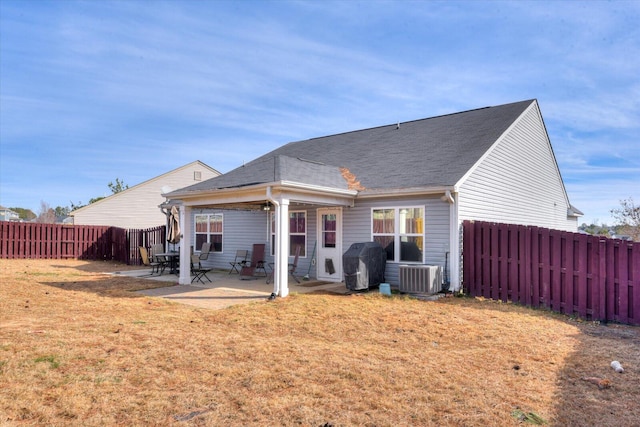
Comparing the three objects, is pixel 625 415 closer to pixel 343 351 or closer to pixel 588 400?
pixel 588 400

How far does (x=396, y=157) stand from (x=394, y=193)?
8.83ft

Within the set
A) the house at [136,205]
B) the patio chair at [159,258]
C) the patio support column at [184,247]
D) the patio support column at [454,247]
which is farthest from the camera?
the house at [136,205]

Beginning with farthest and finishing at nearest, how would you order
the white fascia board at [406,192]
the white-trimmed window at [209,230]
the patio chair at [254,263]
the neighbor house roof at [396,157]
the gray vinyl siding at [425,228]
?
1. the white-trimmed window at [209,230]
2. the patio chair at [254,263]
3. the neighbor house roof at [396,157]
4. the gray vinyl siding at [425,228]
5. the white fascia board at [406,192]

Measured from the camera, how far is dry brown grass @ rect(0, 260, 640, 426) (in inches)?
133

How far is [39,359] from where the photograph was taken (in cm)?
459

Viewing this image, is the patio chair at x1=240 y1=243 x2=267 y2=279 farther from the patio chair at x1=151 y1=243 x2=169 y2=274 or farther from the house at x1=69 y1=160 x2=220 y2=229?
the house at x1=69 y1=160 x2=220 y2=229

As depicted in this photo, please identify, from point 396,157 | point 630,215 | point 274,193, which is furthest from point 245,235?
point 630,215

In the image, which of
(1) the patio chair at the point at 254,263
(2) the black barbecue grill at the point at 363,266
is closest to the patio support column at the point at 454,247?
(2) the black barbecue grill at the point at 363,266

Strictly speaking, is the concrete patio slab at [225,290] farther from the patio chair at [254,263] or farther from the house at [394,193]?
the house at [394,193]

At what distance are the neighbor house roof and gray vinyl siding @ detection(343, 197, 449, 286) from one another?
56 centimetres

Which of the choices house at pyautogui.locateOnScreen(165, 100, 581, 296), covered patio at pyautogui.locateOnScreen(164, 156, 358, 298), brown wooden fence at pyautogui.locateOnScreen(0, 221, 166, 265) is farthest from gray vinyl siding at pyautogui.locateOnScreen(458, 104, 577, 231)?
brown wooden fence at pyautogui.locateOnScreen(0, 221, 166, 265)

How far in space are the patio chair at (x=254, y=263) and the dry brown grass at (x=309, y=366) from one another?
478 cm

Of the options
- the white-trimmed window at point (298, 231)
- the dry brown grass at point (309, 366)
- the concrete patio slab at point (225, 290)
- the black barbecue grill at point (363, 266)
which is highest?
the white-trimmed window at point (298, 231)

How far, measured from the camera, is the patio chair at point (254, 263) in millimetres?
12812
